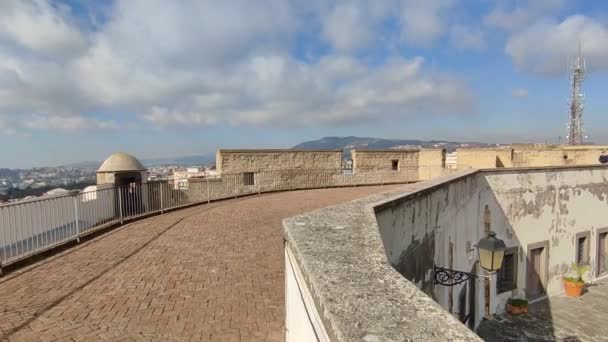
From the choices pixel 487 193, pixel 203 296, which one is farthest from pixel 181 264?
pixel 487 193

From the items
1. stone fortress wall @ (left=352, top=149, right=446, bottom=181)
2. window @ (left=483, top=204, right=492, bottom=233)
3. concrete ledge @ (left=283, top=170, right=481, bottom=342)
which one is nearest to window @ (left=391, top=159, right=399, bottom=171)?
stone fortress wall @ (left=352, top=149, right=446, bottom=181)

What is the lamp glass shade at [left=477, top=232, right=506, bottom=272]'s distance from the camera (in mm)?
5324

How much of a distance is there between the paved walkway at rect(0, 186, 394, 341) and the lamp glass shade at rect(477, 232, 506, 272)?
10.2ft

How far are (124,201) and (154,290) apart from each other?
6.71 meters

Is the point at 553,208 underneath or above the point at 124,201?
underneath

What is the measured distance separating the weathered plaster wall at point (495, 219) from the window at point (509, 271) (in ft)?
0.57

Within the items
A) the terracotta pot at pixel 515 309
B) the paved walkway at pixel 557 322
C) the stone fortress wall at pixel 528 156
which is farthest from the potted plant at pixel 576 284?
the stone fortress wall at pixel 528 156

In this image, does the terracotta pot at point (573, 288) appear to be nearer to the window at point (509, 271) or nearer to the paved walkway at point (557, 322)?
the paved walkway at point (557, 322)

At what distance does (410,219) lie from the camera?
15.6ft

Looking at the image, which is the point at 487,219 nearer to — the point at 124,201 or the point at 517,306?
the point at 517,306

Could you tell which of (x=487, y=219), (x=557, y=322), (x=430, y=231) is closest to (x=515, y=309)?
(x=557, y=322)

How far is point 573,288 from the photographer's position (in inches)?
476

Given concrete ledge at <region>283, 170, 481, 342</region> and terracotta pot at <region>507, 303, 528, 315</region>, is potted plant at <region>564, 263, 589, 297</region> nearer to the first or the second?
terracotta pot at <region>507, 303, 528, 315</region>

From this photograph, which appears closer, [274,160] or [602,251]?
[602,251]
